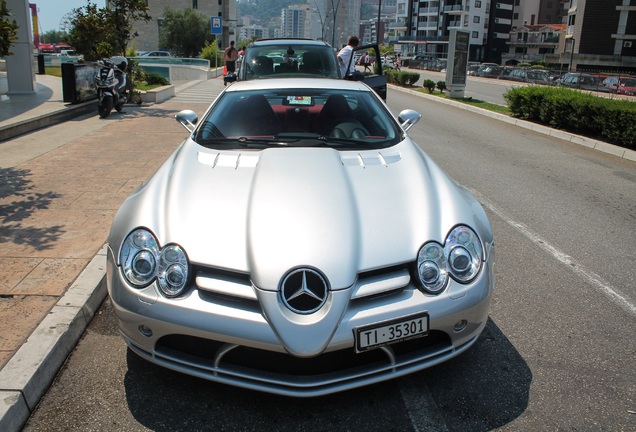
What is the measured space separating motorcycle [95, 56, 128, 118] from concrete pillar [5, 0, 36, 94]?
9.32ft

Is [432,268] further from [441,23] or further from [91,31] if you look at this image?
[441,23]

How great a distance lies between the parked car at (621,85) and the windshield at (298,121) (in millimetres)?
33322

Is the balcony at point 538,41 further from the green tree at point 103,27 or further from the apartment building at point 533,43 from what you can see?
the green tree at point 103,27

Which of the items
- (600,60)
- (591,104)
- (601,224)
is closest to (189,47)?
(600,60)

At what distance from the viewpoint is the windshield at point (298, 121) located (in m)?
4.14

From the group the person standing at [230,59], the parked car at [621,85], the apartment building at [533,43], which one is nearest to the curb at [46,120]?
the person standing at [230,59]

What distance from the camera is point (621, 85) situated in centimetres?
3344

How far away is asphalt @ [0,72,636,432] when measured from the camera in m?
3.03

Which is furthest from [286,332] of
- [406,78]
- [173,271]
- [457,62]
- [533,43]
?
[533,43]

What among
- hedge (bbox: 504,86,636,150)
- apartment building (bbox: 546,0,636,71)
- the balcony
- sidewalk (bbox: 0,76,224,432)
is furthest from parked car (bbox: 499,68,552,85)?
the balcony

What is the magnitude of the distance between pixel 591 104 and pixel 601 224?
7.66 m

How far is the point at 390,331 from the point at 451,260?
0.52 meters

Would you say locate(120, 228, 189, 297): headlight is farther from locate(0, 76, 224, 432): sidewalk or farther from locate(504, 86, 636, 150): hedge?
locate(504, 86, 636, 150): hedge

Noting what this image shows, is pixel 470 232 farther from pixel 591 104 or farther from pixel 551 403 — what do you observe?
pixel 591 104
